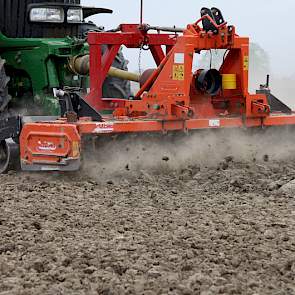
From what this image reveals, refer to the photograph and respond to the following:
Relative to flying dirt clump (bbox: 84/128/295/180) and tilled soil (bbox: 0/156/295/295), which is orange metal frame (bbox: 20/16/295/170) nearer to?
flying dirt clump (bbox: 84/128/295/180)

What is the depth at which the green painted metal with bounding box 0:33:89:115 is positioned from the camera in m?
7.26

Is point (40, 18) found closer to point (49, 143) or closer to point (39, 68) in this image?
point (39, 68)

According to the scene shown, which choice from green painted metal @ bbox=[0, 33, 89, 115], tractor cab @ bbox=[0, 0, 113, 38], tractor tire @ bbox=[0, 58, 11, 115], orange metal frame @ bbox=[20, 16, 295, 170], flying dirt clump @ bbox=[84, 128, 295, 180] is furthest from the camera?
tractor cab @ bbox=[0, 0, 113, 38]

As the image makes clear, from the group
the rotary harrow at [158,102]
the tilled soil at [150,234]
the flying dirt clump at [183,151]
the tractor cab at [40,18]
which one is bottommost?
the tilled soil at [150,234]

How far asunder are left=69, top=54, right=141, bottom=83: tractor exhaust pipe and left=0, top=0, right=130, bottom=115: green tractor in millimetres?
35

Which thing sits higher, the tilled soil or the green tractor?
the green tractor

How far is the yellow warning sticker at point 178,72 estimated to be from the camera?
632 cm

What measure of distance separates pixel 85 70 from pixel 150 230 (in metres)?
3.57

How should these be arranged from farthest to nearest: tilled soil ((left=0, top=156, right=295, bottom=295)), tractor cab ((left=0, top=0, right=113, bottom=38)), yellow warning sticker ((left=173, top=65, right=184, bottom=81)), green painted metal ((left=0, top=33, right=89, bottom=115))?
tractor cab ((left=0, top=0, right=113, bottom=38))
green painted metal ((left=0, top=33, right=89, bottom=115))
yellow warning sticker ((left=173, top=65, right=184, bottom=81))
tilled soil ((left=0, top=156, right=295, bottom=295))

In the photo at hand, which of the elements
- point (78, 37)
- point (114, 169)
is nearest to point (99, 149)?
point (114, 169)

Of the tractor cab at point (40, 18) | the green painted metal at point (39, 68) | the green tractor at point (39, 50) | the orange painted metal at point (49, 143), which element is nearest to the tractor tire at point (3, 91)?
the green tractor at point (39, 50)

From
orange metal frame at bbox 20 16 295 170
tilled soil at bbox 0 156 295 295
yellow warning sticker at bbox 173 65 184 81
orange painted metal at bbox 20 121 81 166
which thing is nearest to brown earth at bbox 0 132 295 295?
tilled soil at bbox 0 156 295 295

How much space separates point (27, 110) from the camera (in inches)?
291

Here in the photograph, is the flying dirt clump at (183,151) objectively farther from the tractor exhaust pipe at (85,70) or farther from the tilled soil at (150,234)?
the tractor exhaust pipe at (85,70)
